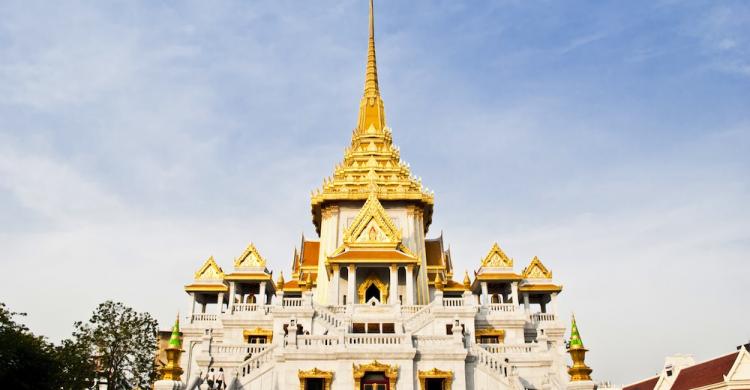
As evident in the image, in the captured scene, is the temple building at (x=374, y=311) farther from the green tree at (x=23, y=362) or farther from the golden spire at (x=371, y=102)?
the green tree at (x=23, y=362)

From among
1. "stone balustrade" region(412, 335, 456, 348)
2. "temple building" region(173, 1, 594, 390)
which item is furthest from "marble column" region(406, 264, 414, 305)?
"stone balustrade" region(412, 335, 456, 348)

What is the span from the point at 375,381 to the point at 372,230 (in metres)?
13.7

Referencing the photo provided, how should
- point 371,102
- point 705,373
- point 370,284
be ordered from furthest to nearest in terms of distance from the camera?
1. point 371,102
2. point 705,373
3. point 370,284

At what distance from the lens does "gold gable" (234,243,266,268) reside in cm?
3966

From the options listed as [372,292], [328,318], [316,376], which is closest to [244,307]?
[328,318]

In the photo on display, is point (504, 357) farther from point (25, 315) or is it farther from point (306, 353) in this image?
point (25, 315)

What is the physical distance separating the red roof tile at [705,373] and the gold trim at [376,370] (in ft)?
73.3

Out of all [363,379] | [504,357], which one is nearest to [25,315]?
[363,379]

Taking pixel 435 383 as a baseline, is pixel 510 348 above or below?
above

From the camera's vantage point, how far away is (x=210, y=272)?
40656 mm

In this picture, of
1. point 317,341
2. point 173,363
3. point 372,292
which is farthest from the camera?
point 372,292

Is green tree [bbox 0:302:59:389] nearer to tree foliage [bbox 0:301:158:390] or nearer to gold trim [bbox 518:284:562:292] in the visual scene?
tree foliage [bbox 0:301:158:390]

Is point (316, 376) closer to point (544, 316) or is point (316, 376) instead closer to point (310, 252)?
point (544, 316)

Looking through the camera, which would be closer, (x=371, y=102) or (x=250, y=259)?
(x=250, y=259)
